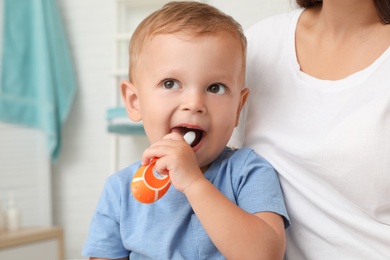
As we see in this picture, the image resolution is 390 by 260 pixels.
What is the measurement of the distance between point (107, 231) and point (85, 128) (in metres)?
2.22

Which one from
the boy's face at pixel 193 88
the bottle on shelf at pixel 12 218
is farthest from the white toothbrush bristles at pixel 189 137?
the bottle on shelf at pixel 12 218

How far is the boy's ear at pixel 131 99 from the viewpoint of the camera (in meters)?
1.03

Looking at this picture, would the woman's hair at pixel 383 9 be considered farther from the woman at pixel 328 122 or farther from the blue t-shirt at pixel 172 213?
the blue t-shirt at pixel 172 213

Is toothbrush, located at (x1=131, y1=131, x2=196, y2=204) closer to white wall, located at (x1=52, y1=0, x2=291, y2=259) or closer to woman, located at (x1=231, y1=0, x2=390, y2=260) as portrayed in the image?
woman, located at (x1=231, y1=0, x2=390, y2=260)

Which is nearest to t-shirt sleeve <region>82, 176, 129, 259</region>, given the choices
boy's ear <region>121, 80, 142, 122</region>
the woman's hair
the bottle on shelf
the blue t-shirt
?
the blue t-shirt

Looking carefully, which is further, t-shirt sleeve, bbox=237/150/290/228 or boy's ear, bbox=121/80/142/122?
boy's ear, bbox=121/80/142/122

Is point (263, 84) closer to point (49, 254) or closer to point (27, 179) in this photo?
point (49, 254)

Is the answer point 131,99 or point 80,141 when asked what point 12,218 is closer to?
point 80,141

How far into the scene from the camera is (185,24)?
921 mm

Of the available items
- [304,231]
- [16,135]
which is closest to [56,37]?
[16,135]

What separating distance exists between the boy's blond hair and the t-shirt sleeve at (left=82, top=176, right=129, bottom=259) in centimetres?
27

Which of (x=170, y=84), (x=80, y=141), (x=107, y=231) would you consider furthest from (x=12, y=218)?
(x=170, y=84)

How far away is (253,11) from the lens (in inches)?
103

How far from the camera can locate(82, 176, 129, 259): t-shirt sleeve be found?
98cm
